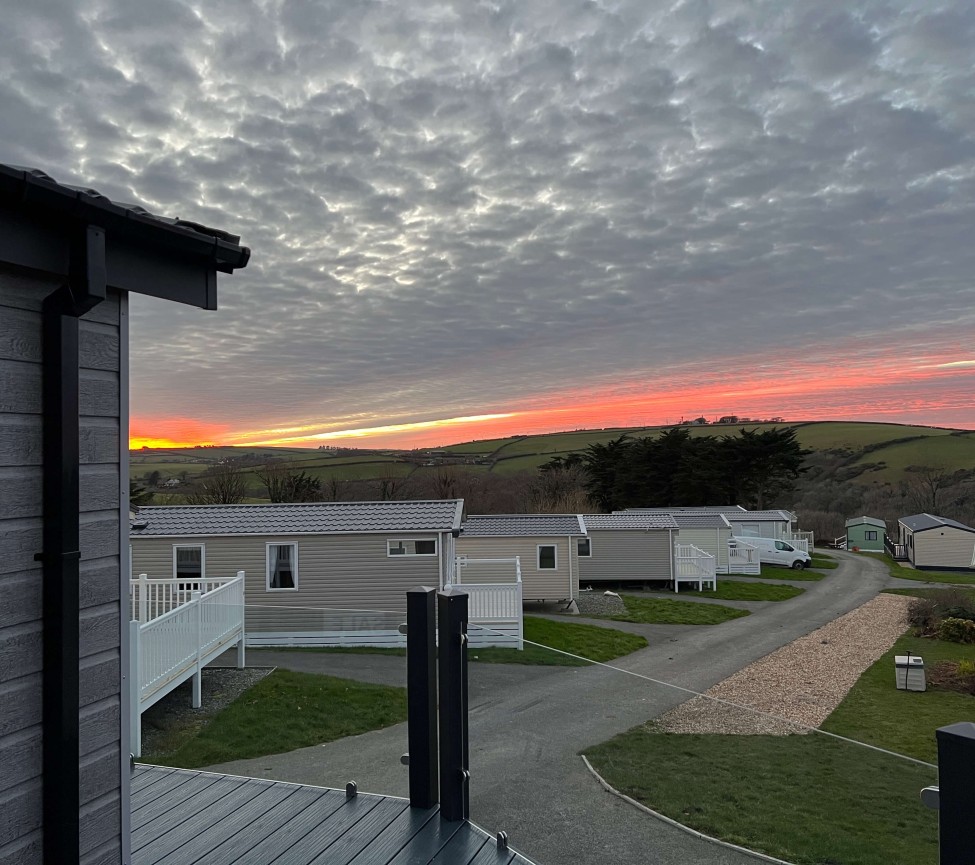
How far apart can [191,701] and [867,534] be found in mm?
47038

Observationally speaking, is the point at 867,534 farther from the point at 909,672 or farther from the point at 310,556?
the point at 310,556

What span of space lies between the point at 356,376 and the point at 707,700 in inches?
1067

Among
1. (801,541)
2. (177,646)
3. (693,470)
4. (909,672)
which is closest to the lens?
(177,646)

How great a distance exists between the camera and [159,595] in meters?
6.93

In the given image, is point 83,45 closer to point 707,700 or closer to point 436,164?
point 436,164

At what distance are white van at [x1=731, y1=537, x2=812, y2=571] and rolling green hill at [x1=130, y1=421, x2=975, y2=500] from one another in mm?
23737

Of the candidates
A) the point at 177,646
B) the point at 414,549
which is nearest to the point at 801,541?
the point at 414,549

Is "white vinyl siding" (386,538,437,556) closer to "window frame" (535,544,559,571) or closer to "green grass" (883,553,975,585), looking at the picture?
"window frame" (535,544,559,571)

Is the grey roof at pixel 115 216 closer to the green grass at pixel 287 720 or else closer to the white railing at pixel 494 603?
the white railing at pixel 494 603

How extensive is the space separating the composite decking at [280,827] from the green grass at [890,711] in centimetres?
202

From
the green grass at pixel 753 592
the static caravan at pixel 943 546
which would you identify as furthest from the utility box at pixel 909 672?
the static caravan at pixel 943 546

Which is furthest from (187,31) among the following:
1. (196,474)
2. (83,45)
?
(196,474)

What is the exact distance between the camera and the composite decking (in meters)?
3.06

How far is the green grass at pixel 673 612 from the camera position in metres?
18.4
